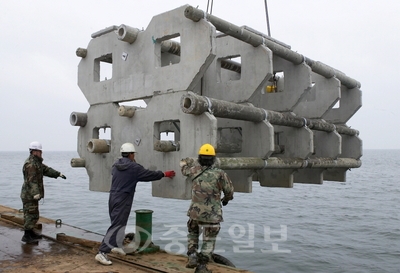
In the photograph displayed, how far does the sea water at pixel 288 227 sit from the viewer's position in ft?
44.5

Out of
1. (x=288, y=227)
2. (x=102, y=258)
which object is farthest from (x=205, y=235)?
(x=288, y=227)

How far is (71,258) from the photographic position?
664 cm

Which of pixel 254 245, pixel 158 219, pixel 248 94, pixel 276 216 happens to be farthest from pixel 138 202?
pixel 248 94

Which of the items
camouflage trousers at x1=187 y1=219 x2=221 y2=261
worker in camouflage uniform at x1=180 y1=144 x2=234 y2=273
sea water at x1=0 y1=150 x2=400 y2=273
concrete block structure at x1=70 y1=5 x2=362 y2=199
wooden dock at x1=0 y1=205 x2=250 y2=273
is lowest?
sea water at x1=0 y1=150 x2=400 y2=273

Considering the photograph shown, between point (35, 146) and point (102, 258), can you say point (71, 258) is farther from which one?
point (35, 146)

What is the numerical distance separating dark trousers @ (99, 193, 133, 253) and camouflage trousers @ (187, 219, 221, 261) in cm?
110

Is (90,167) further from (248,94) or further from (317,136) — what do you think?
(317,136)

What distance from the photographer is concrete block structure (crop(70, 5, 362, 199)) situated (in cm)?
764

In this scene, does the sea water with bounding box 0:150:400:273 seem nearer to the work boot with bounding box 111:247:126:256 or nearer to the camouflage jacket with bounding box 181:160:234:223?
the work boot with bounding box 111:247:126:256

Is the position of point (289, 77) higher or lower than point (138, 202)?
higher

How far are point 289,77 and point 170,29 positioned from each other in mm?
3962

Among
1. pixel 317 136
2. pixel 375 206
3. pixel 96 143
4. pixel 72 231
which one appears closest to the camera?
pixel 72 231

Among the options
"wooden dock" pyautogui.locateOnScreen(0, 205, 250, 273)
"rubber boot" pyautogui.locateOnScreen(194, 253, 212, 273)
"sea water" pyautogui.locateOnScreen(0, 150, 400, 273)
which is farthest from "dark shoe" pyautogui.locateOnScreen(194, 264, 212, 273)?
"sea water" pyautogui.locateOnScreen(0, 150, 400, 273)

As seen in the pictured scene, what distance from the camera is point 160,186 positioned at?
8.09m
